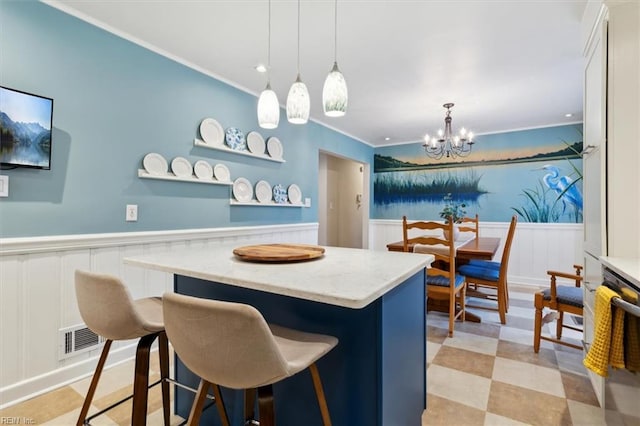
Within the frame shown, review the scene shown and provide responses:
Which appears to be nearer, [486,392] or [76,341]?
[486,392]

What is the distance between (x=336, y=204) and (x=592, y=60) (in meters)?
5.23

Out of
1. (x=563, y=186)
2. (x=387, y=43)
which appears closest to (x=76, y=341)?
(x=387, y=43)

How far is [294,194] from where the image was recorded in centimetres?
391

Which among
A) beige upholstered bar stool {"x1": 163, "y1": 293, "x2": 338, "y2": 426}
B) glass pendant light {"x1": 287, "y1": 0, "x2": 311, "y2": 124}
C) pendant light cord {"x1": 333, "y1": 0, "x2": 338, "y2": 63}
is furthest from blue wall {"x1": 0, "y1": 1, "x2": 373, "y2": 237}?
beige upholstered bar stool {"x1": 163, "y1": 293, "x2": 338, "y2": 426}

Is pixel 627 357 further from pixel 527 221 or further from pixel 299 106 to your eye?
pixel 527 221

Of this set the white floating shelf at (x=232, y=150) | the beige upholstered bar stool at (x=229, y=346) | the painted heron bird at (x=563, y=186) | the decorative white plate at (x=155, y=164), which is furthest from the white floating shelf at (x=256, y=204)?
the painted heron bird at (x=563, y=186)

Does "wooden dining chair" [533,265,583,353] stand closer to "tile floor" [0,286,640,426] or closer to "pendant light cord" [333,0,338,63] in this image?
"tile floor" [0,286,640,426]

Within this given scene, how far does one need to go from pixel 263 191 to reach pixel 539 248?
13.0 ft

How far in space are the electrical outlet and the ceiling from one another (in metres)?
1.20

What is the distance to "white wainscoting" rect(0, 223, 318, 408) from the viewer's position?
5.85 ft

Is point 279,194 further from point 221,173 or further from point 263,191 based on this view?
point 221,173

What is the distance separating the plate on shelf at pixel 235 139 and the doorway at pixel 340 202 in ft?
10.6

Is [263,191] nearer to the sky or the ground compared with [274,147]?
nearer to the ground

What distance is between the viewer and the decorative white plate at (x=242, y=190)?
3154 mm
